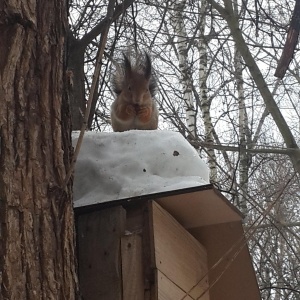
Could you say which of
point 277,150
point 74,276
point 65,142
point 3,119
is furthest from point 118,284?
point 277,150

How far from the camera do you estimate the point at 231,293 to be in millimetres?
2182

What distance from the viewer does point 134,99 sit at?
10.0 feet

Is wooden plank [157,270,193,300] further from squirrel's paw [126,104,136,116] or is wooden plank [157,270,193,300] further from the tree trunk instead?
squirrel's paw [126,104,136,116]

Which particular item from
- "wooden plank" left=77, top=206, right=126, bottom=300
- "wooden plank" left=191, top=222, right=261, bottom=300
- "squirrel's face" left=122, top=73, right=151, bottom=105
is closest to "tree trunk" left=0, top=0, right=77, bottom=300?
"wooden plank" left=77, top=206, right=126, bottom=300

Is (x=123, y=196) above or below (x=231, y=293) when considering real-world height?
above

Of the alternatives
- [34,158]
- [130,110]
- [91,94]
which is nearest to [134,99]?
[130,110]

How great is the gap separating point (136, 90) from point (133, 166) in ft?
3.79

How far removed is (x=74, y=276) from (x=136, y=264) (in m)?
0.27

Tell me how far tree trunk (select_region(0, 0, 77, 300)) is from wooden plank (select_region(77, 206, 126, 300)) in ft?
0.77

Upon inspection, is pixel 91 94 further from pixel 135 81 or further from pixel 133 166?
pixel 135 81

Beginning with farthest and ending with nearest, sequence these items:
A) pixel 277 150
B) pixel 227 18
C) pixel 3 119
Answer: pixel 227 18 < pixel 277 150 < pixel 3 119

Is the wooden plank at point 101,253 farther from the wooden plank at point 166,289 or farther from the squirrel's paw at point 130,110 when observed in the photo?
the squirrel's paw at point 130,110

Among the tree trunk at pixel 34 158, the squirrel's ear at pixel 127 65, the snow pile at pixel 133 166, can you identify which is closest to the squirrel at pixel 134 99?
the squirrel's ear at pixel 127 65

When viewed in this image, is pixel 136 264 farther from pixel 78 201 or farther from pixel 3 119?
pixel 3 119
